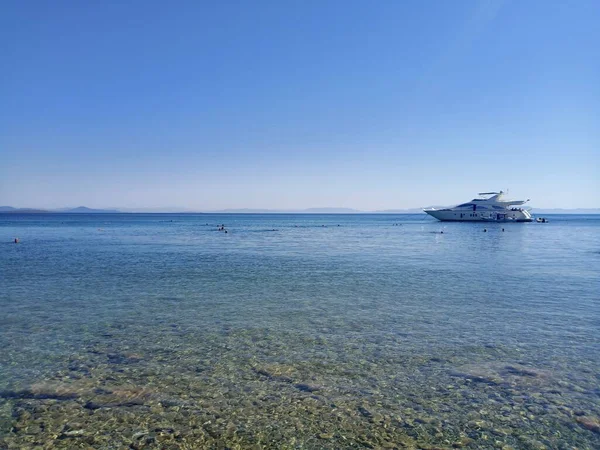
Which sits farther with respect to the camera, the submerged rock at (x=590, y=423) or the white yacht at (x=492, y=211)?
the white yacht at (x=492, y=211)

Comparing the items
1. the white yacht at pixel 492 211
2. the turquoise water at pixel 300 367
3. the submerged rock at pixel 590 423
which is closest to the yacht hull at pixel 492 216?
the white yacht at pixel 492 211

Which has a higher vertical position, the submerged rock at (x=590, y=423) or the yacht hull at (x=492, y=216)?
the yacht hull at (x=492, y=216)

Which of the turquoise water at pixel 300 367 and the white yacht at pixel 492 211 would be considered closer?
the turquoise water at pixel 300 367

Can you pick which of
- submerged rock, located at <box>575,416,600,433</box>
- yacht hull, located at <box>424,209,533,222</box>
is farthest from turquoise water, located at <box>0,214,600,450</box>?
yacht hull, located at <box>424,209,533,222</box>

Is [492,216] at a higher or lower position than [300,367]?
higher

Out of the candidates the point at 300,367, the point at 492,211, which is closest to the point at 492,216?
A: the point at 492,211

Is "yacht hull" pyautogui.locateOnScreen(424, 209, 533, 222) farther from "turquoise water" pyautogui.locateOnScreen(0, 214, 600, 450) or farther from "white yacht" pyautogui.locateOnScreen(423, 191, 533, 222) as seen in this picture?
"turquoise water" pyautogui.locateOnScreen(0, 214, 600, 450)

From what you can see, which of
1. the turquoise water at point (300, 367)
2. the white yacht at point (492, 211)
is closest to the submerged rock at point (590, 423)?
the turquoise water at point (300, 367)

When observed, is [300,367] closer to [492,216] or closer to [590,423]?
[590,423]

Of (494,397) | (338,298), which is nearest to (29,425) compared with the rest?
(494,397)

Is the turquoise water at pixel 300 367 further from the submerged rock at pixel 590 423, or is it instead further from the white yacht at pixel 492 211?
the white yacht at pixel 492 211

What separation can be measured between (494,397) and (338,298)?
1081cm

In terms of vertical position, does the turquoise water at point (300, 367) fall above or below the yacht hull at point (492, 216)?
below

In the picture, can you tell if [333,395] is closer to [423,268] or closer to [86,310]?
[86,310]
